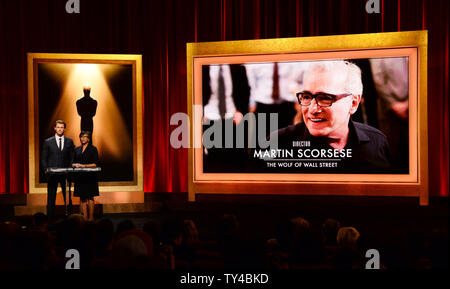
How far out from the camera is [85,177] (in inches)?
214

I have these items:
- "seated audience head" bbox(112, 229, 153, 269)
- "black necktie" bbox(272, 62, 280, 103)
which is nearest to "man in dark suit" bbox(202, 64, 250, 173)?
"black necktie" bbox(272, 62, 280, 103)

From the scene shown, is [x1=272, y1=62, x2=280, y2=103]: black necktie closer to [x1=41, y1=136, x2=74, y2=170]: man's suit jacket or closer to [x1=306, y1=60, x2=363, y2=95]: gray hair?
[x1=306, y1=60, x2=363, y2=95]: gray hair

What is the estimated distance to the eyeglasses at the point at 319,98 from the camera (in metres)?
6.43

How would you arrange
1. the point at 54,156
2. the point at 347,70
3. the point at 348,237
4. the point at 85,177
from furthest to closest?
1. the point at 347,70
2. the point at 54,156
3. the point at 85,177
4. the point at 348,237

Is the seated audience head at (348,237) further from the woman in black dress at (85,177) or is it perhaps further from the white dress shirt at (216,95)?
the white dress shirt at (216,95)

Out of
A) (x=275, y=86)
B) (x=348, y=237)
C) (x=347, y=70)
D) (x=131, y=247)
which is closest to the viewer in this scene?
(x=131, y=247)

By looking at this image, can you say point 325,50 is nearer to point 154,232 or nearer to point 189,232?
point 189,232

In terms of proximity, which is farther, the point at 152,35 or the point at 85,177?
the point at 152,35

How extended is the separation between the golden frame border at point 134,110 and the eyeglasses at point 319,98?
97.8 inches

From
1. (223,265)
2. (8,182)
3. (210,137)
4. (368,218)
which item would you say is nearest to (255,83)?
(210,137)

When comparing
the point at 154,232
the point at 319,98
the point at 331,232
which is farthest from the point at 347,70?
the point at 154,232

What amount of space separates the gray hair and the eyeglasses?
0.43 ft

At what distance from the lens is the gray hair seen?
636cm

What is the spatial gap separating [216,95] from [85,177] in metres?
2.39
